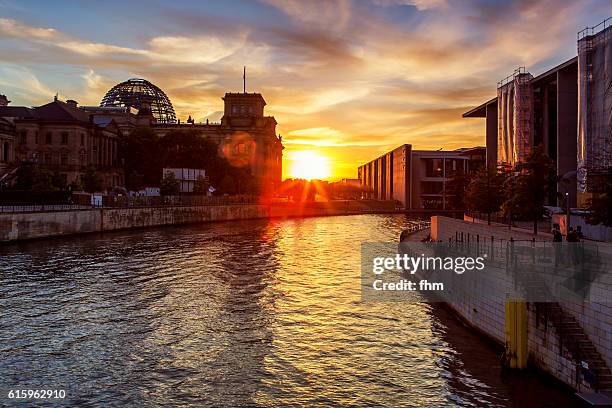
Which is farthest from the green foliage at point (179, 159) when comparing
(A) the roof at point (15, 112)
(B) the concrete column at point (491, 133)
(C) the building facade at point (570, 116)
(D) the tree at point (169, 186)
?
(C) the building facade at point (570, 116)

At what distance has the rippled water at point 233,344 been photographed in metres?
19.3

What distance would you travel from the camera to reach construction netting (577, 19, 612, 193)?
1874 inches

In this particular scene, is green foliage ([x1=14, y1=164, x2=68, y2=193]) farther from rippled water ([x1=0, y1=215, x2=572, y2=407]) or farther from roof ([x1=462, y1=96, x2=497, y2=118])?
roof ([x1=462, y1=96, x2=497, y2=118])

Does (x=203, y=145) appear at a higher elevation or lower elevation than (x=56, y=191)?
higher

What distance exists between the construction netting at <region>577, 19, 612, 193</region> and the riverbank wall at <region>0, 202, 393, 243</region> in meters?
59.1

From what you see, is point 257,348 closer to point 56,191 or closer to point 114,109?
point 56,191

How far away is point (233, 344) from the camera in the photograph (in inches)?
977

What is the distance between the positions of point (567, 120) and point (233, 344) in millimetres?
49000

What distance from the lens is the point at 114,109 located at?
183375 mm

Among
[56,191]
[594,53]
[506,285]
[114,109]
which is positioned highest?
[114,109]

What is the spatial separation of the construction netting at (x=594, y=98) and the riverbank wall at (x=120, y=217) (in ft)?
194

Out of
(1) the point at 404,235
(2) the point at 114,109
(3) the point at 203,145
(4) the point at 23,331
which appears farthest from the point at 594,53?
(2) the point at 114,109

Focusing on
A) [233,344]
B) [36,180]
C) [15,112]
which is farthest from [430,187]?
[233,344]

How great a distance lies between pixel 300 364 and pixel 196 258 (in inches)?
1257
